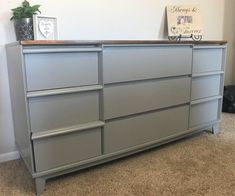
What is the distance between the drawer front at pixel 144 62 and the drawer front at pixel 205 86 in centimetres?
18

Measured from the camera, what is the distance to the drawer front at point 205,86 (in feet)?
7.21

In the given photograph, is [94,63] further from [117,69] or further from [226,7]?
[226,7]

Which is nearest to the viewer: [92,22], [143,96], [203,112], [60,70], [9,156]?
[60,70]

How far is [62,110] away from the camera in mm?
1528

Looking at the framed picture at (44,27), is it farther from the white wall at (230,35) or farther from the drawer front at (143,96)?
the white wall at (230,35)

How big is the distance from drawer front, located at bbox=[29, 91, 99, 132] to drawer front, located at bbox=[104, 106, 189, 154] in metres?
0.18

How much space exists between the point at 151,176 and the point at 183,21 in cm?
156

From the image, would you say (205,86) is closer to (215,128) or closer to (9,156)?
(215,128)

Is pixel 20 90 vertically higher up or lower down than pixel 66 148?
higher up

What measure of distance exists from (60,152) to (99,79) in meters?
0.52

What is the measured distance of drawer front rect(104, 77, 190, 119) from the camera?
66.8 inches

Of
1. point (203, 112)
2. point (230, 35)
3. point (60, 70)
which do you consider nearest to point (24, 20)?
point (60, 70)

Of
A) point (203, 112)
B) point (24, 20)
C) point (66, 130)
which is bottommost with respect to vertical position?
point (203, 112)

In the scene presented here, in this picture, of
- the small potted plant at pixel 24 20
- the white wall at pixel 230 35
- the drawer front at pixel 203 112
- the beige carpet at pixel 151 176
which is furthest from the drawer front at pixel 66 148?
the white wall at pixel 230 35
